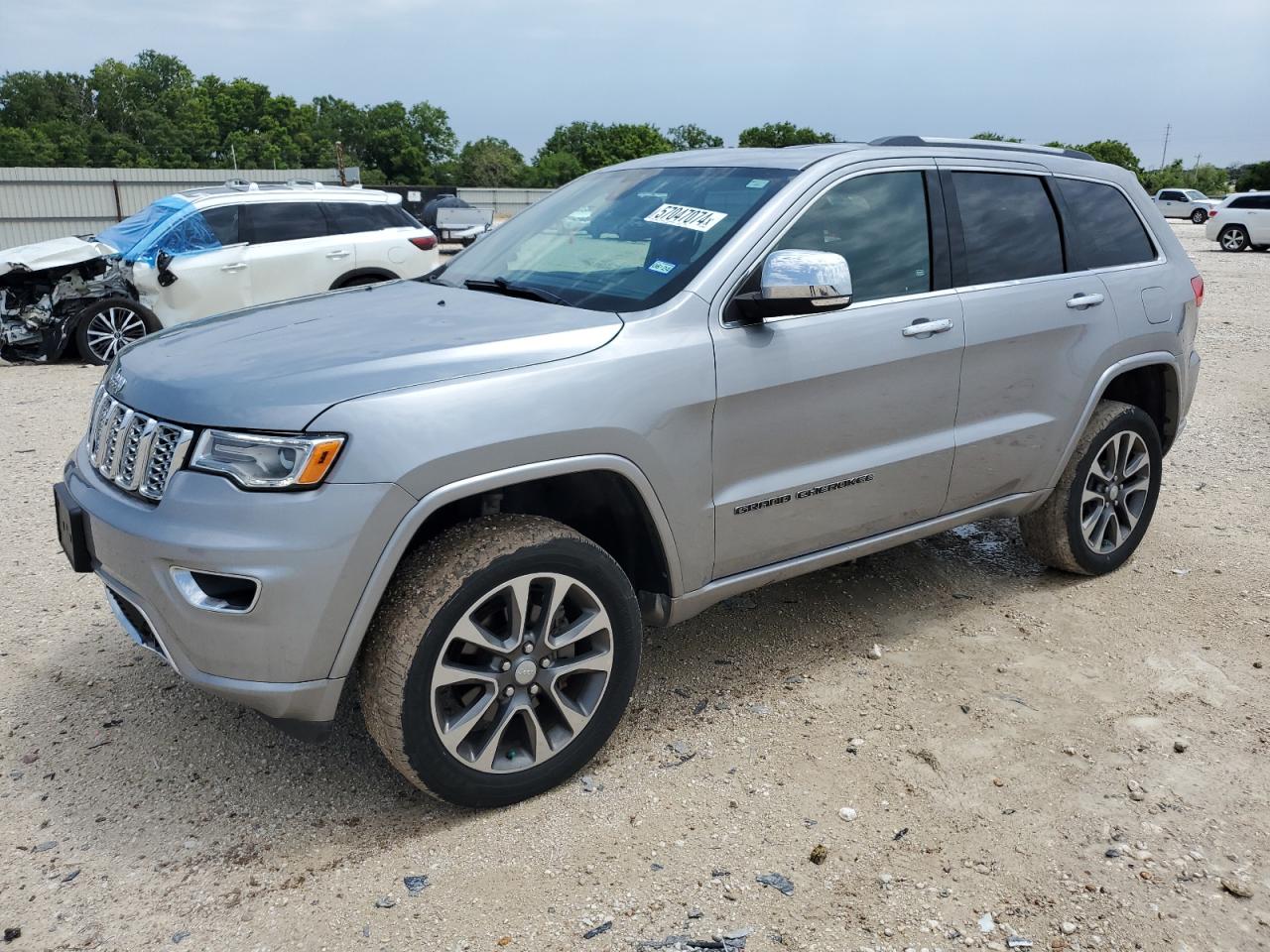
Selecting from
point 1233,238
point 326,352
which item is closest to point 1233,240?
point 1233,238

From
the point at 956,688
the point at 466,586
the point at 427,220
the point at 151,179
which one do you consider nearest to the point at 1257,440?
the point at 956,688

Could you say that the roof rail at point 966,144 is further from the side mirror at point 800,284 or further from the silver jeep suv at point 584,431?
the side mirror at point 800,284

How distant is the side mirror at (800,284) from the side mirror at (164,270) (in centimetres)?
875

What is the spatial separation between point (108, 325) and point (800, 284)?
31.1 ft

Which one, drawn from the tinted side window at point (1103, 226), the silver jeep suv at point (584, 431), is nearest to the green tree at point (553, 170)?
the tinted side window at point (1103, 226)

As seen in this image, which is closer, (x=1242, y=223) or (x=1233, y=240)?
(x=1242, y=223)

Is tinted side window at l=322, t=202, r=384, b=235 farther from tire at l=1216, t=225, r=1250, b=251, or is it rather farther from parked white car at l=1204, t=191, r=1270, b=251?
tire at l=1216, t=225, r=1250, b=251

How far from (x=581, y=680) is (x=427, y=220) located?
25919mm

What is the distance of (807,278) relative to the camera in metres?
3.25

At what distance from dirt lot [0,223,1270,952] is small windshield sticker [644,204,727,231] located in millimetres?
1669

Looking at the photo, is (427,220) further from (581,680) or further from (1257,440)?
(581,680)

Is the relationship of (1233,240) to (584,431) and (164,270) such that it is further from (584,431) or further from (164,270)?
(584,431)

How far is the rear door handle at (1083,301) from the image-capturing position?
436 cm

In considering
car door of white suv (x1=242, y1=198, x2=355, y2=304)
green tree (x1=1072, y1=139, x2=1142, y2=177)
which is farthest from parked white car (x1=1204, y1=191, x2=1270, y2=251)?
green tree (x1=1072, y1=139, x2=1142, y2=177)
